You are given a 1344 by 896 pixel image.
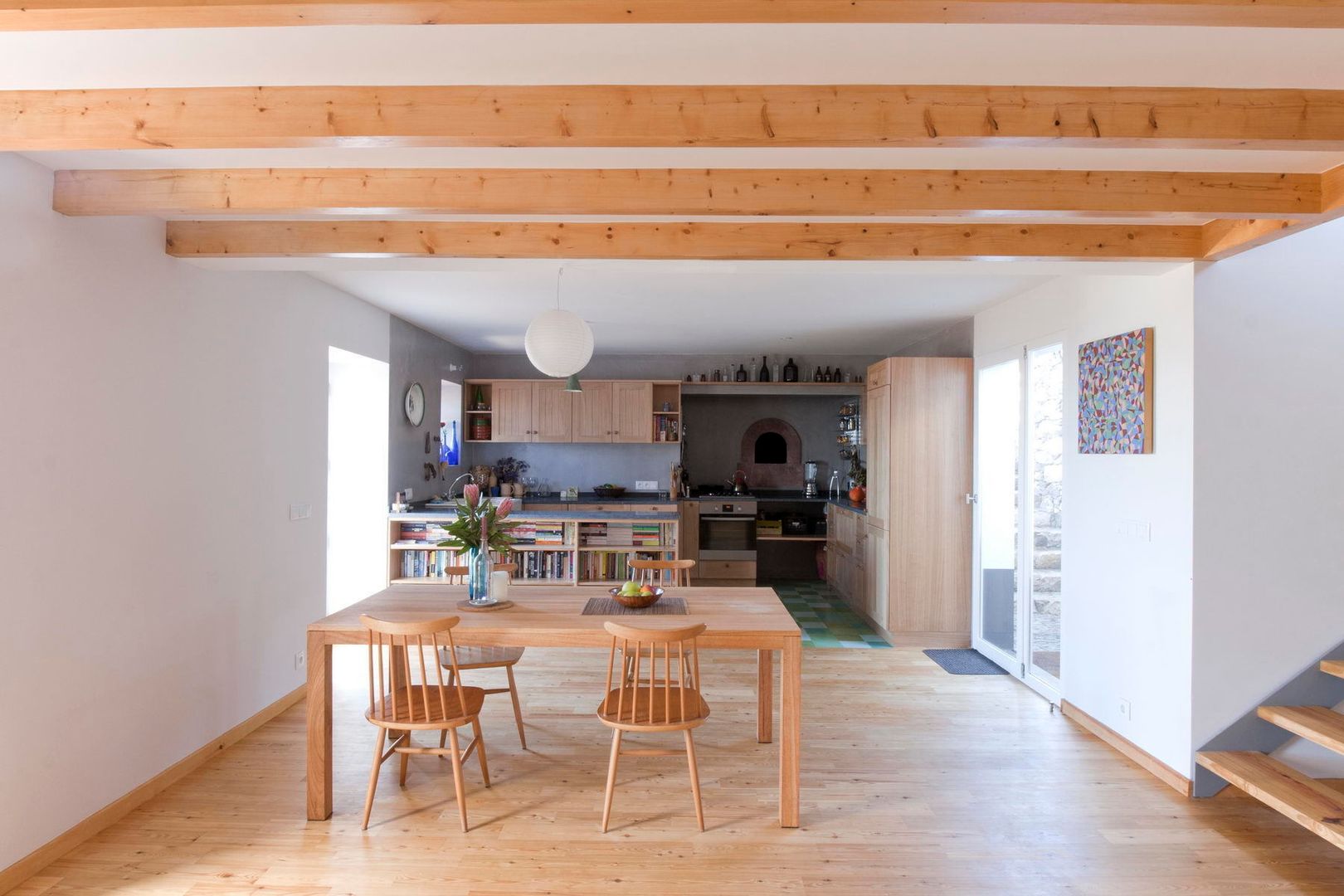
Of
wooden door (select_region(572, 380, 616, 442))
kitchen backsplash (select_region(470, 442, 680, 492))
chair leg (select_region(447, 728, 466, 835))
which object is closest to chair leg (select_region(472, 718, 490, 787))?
chair leg (select_region(447, 728, 466, 835))

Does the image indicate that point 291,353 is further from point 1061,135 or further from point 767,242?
point 1061,135

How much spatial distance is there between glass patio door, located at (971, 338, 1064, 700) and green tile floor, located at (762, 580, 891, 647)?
0.97m

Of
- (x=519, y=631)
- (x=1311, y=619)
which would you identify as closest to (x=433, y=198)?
(x=519, y=631)

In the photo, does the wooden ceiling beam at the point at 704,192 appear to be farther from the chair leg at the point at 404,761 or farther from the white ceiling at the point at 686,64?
the chair leg at the point at 404,761

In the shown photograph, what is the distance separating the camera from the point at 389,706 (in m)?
3.10

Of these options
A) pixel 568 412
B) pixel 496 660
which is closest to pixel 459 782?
pixel 496 660

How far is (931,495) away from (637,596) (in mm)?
3283

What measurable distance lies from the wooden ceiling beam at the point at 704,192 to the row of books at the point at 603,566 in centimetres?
413

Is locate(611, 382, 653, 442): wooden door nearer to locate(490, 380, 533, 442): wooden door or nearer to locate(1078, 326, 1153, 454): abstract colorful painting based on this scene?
locate(490, 380, 533, 442): wooden door

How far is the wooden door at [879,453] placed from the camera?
5.91 metres

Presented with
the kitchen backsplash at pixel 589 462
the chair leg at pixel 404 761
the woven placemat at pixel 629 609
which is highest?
the kitchen backsplash at pixel 589 462

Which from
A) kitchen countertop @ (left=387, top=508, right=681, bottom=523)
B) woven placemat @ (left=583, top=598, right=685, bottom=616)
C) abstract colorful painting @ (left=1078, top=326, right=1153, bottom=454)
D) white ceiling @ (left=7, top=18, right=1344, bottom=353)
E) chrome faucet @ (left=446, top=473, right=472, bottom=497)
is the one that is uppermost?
white ceiling @ (left=7, top=18, right=1344, bottom=353)

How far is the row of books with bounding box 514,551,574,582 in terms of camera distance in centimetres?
638

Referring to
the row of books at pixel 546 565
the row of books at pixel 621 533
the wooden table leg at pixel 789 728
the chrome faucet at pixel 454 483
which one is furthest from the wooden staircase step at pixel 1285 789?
the chrome faucet at pixel 454 483
